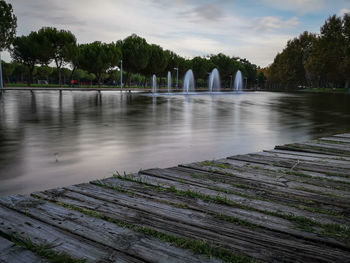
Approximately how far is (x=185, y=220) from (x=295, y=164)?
2433 millimetres

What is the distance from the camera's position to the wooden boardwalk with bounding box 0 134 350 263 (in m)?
1.91

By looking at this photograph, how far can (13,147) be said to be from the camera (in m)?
6.71

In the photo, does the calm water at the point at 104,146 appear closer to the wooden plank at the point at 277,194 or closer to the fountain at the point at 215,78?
the wooden plank at the point at 277,194

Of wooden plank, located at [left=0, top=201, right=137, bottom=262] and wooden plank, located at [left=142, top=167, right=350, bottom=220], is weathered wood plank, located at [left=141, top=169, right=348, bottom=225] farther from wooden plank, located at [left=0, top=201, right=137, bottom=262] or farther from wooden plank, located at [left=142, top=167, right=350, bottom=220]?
wooden plank, located at [left=0, top=201, right=137, bottom=262]

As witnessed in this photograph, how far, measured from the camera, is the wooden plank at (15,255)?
179 cm

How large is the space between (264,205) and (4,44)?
173ft

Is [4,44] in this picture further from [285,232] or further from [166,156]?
[285,232]

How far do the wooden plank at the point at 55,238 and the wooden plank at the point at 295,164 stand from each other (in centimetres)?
287

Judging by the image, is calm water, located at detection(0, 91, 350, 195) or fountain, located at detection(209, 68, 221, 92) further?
fountain, located at detection(209, 68, 221, 92)

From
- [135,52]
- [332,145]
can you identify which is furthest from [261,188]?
[135,52]

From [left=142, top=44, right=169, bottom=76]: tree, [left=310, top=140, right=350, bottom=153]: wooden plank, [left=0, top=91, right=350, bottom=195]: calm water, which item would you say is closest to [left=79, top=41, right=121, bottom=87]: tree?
[left=142, top=44, right=169, bottom=76]: tree

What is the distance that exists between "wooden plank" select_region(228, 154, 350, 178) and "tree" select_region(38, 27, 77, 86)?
57.0m

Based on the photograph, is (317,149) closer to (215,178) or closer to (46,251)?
(215,178)

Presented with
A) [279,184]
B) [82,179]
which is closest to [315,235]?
[279,184]
